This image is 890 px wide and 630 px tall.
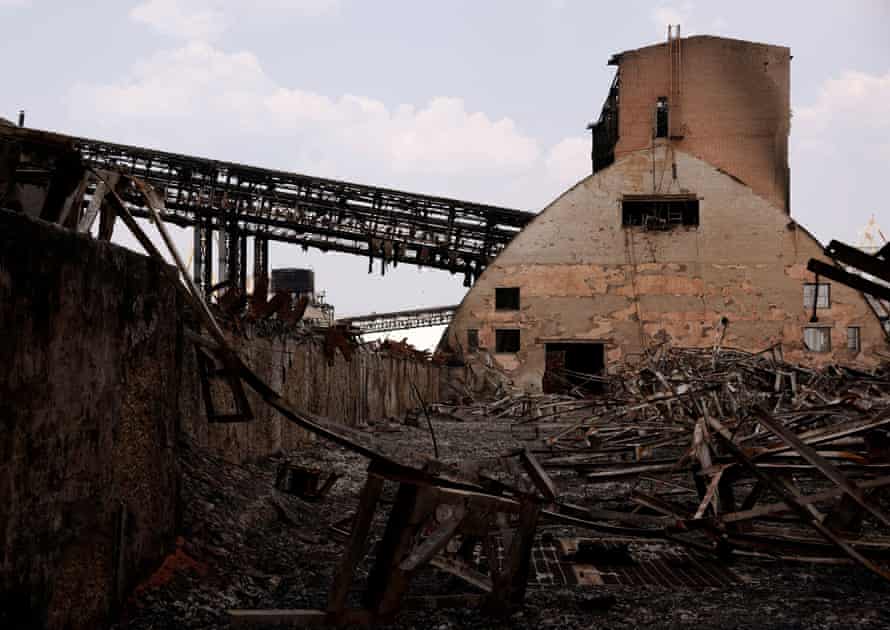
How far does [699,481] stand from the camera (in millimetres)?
4797

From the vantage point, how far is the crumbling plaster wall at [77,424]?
91.1 inches

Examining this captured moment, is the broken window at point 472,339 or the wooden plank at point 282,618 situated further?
the broken window at point 472,339

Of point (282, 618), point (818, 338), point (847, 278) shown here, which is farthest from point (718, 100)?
point (282, 618)

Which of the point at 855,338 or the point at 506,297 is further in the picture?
the point at 506,297

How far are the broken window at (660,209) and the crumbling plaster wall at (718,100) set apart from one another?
425cm

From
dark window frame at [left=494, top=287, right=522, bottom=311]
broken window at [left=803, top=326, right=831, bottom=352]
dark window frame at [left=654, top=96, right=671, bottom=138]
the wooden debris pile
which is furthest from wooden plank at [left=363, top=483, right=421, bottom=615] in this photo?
dark window frame at [left=654, top=96, right=671, bottom=138]

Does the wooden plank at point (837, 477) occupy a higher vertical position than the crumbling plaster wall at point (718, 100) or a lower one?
lower

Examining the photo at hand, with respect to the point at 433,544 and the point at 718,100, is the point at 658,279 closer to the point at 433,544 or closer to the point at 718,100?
the point at 718,100

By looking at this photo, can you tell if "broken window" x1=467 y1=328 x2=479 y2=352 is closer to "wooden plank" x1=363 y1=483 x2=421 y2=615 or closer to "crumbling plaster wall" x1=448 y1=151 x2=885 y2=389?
"crumbling plaster wall" x1=448 y1=151 x2=885 y2=389

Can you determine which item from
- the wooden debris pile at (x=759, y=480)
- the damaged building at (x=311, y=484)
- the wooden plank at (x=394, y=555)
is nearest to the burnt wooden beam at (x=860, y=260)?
the damaged building at (x=311, y=484)

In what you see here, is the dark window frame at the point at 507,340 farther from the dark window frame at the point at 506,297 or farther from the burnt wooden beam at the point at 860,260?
the burnt wooden beam at the point at 860,260

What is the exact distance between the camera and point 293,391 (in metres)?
7.87

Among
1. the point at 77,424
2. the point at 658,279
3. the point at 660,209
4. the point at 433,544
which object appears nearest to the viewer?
the point at 77,424

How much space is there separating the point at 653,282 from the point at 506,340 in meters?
4.67
